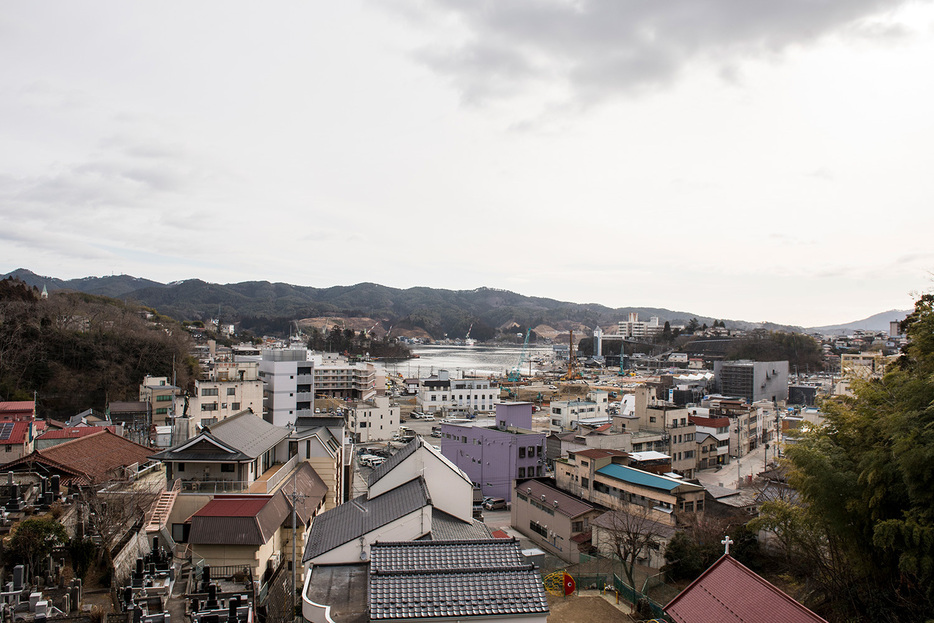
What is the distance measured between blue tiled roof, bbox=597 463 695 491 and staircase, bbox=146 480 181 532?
8599 mm

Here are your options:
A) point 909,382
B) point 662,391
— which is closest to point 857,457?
point 909,382

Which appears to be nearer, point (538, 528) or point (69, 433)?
point (538, 528)

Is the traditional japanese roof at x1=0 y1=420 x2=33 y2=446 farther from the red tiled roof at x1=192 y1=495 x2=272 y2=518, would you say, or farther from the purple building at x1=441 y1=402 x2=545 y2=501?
the purple building at x1=441 y1=402 x2=545 y2=501

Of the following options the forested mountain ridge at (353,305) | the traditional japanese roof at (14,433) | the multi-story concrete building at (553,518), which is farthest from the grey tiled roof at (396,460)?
the forested mountain ridge at (353,305)

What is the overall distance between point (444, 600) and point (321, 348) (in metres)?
71.4

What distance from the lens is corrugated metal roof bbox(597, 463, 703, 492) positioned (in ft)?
36.0

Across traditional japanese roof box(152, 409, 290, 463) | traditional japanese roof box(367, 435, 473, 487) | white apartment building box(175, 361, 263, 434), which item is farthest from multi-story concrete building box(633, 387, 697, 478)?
traditional japanese roof box(152, 409, 290, 463)

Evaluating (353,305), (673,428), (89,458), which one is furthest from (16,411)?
(353,305)

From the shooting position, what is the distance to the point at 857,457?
222 inches

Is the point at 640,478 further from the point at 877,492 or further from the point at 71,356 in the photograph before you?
the point at 71,356

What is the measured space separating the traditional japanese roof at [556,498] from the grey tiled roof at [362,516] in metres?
5.19

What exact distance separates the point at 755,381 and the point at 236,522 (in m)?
35.0

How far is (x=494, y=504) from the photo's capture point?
1409cm

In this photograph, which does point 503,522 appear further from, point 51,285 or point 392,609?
point 51,285
